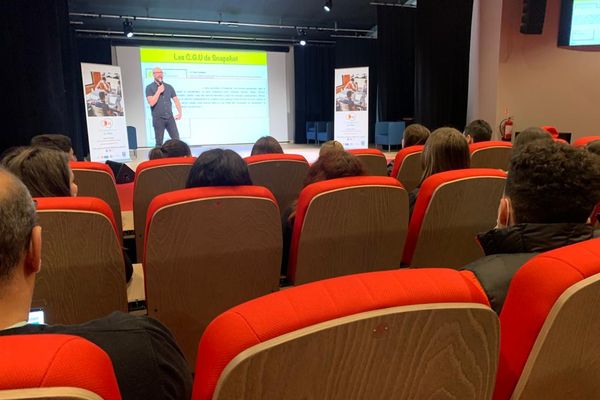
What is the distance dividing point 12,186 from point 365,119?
8.04 metres

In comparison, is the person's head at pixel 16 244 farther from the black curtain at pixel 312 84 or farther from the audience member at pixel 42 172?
the black curtain at pixel 312 84

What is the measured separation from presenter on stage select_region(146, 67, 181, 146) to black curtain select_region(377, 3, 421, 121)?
450 centimetres

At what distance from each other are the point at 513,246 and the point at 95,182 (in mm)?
2134

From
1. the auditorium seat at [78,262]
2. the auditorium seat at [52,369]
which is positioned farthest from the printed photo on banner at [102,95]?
the auditorium seat at [52,369]

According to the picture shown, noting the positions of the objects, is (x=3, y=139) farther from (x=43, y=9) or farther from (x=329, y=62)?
(x=329, y=62)

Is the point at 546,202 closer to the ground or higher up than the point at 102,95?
closer to the ground

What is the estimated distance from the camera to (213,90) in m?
10.7

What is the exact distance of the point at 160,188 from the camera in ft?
8.63

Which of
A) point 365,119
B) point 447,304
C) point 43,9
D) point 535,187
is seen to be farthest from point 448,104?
point 447,304

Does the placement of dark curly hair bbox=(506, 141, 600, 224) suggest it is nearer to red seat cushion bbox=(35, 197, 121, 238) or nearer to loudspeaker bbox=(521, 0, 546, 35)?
red seat cushion bbox=(35, 197, 121, 238)

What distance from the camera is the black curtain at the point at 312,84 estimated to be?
13023 millimetres

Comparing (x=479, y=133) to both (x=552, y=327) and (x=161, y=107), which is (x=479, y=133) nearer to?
(x=552, y=327)

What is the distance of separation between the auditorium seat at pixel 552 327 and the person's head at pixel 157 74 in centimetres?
1032

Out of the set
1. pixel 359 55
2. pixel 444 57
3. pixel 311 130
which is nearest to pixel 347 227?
pixel 444 57
